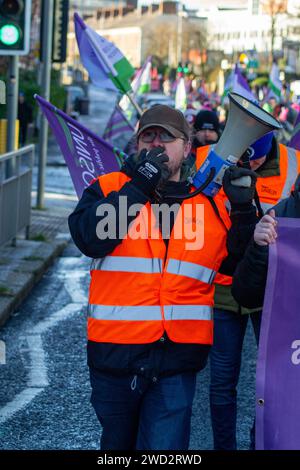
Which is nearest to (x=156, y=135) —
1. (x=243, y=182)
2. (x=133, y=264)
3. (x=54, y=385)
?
(x=243, y=182)

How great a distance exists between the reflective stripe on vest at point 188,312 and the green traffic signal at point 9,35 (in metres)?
6.96

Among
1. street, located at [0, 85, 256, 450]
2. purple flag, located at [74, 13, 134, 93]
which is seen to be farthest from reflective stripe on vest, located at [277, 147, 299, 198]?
purple flag, located at [74, 13, 134, 93]

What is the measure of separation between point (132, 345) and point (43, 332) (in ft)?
15.2

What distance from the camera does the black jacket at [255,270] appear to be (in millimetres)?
3723

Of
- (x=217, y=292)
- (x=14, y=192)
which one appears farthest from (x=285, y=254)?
(x=14, y=192)

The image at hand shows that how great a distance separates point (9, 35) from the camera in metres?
10.5

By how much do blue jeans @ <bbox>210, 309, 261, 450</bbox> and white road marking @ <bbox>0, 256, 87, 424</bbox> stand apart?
4.31ft

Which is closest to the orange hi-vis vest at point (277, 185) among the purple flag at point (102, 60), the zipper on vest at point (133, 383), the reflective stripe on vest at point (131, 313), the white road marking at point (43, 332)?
the reflective stripe on vest at point (131, 313)

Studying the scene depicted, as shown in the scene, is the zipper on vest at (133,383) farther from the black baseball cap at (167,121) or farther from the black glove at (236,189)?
the black baseball cap at (167,121)

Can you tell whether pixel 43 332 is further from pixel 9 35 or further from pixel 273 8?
pixel 273 8

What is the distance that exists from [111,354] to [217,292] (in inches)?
59.1

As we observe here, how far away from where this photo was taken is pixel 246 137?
12.8 ft

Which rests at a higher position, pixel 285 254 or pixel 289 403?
pixel 285 254
